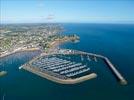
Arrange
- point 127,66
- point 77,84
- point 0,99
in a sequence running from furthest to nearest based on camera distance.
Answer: point 127,66
point 77,84
point 0,99

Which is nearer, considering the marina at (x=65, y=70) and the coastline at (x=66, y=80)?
the coastline at (x=66, y=80)

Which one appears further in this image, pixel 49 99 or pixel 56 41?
pixel 56 41

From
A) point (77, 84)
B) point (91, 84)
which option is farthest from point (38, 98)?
point (91, 84)

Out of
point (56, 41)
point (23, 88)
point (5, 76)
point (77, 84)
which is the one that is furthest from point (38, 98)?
point (56, 41)

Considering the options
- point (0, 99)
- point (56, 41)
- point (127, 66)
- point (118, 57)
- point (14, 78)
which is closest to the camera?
point (0, 99)

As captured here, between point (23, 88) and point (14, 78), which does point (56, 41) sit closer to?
point (14, 78)

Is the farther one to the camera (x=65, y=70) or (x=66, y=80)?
(x=65, y=70)

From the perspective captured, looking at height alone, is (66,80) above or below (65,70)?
below

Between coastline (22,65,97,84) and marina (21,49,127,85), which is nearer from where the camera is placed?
coastline (22,65,97,84)

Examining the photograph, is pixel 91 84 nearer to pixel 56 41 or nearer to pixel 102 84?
pixel 102 84
